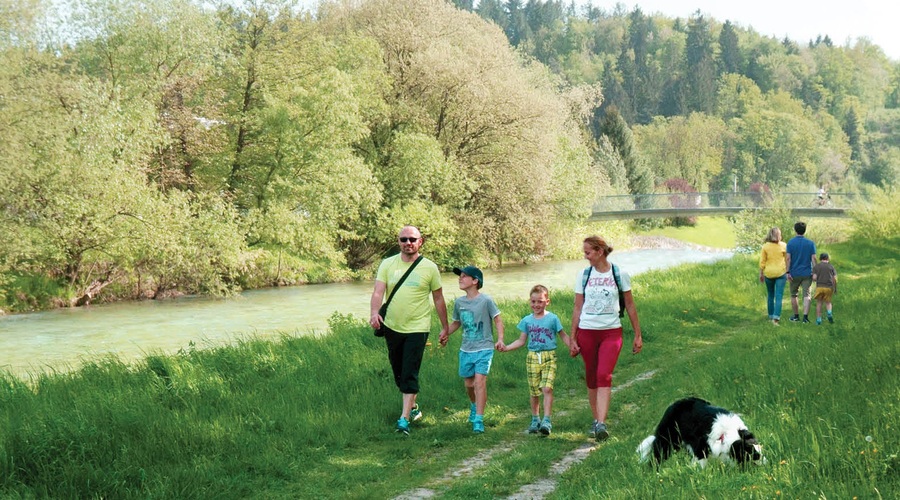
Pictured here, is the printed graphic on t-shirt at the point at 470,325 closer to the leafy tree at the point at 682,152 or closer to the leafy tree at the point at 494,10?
the leafy tree at the point at 682,152

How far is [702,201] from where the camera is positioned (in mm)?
62031

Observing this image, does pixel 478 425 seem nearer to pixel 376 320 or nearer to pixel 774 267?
pixel 376 320

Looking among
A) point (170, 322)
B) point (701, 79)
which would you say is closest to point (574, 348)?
point (170, 322)

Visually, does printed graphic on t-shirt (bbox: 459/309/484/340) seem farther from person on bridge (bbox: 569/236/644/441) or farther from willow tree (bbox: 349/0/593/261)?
willow tree (bbox: 349/0/593/261)

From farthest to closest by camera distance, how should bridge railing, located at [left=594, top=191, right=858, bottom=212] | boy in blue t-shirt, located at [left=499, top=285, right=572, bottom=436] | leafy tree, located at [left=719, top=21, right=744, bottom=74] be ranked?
leafy tree, located at [left=719, top=21, right=744, bottom=74] < bridge railing, located at [left=594, top=191, right=858, bottom=212] < boy in blue t-shirt, located at [left=499, top=285, right=572, bottom=436]

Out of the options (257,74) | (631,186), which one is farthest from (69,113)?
(631,186)

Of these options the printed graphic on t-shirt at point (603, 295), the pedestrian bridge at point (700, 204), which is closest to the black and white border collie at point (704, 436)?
the printed graphic on t-shirt at point (603, 295)

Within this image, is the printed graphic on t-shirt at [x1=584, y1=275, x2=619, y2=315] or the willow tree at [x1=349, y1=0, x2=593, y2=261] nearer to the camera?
the printed graphic on t-shirt at [x1=584, y1=275, x2=619, y2=315]

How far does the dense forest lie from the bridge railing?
406 centimetres

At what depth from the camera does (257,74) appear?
3378cm

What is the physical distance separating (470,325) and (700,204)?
5691 cm

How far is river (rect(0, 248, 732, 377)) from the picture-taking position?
57.7 ft

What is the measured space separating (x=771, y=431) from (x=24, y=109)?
83.1 feet

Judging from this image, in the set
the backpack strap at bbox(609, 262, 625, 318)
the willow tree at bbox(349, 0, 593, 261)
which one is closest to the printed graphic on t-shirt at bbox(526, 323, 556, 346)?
the backpack strap at bbox(609, 262, 625, 318)
